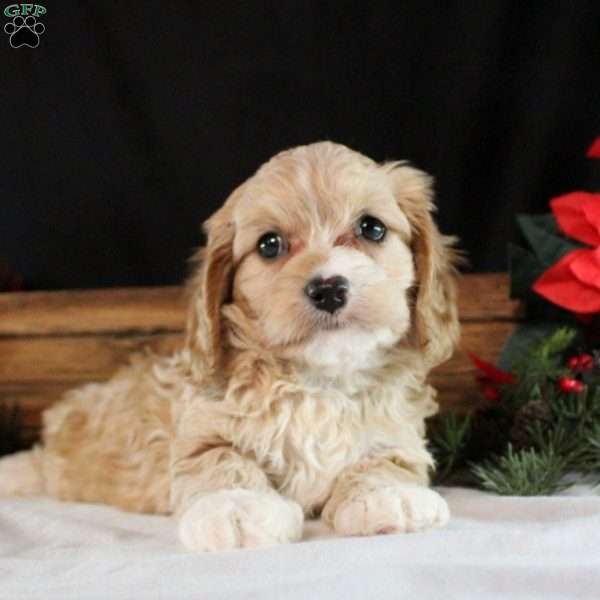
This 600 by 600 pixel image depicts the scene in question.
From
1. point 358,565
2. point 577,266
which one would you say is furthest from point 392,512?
point 577,266

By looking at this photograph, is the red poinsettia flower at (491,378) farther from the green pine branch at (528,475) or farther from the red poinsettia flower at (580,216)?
the red poinsettia flower at (580,216)

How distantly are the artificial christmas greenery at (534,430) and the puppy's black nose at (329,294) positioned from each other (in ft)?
2.41

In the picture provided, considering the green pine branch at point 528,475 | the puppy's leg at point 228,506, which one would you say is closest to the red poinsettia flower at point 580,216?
the green pine branch at point 528,475

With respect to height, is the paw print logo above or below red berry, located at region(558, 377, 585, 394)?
above

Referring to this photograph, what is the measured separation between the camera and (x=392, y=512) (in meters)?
1.88

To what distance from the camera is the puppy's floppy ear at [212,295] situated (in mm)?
2215

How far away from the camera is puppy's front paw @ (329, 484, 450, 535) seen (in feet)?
6.16

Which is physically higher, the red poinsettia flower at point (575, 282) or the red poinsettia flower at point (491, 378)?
the red poinsettia flower at point (575, 282)

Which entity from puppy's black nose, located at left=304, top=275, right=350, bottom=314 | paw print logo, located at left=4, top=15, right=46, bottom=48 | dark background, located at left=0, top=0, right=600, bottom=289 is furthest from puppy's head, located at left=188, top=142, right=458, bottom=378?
paw print logo, located at left=4, top=15, right=46, bottom=48

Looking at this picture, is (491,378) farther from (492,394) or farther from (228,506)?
(228,506)

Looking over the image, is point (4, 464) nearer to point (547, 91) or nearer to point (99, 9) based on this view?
point (99, 9)

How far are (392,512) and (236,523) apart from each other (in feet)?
1.10

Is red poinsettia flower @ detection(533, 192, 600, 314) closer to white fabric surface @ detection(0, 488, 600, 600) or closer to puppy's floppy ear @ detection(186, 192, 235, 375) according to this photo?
white fabric surface @ detection(0, 488, 600, 600)

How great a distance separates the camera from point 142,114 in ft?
10.2
